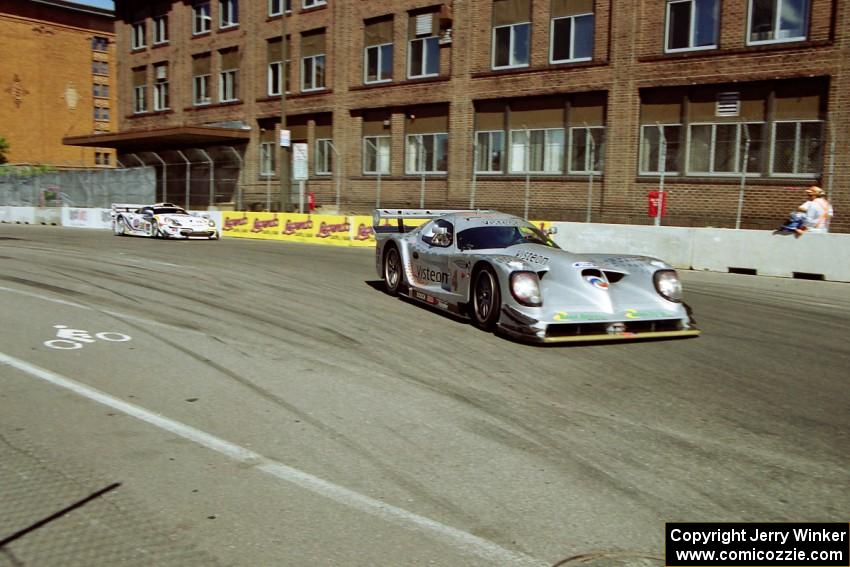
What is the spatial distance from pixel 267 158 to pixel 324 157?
3.83 metres

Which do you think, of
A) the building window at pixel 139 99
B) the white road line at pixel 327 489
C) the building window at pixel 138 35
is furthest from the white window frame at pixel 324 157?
the white road line at pixel 327 489

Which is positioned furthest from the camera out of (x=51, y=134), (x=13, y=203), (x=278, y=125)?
(x=51, y=134)

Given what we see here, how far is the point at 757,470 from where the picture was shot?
13.4 feet

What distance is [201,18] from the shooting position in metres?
39.7

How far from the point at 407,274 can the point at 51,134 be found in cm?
7317

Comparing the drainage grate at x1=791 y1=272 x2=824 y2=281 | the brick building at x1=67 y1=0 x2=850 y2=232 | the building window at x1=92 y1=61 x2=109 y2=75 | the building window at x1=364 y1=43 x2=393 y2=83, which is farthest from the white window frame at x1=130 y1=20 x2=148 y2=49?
the drainage grate at x1=791 y1=272 x2=824 y2=281

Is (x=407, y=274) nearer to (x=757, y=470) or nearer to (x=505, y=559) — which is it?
(x=757, y=470)

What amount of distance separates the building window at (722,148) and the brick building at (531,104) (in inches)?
1.9

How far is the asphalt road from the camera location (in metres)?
3.29

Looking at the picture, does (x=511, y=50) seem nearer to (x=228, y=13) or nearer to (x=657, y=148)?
(x=657, y=148)

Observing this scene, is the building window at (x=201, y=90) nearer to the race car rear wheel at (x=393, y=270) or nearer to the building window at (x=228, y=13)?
the building window at (x=228, y=13)

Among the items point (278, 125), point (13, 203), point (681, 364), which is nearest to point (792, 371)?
point (681, 364)

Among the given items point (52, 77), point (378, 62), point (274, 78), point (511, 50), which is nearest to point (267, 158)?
point (274, 78)

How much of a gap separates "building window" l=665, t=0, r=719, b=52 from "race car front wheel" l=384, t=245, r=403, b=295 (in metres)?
16.1
